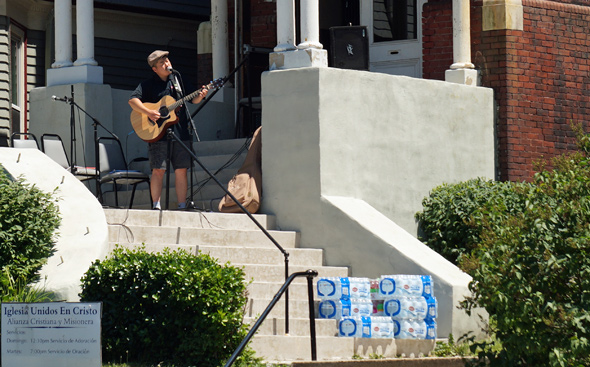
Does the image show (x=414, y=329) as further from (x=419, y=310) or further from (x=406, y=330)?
(x=419, y=310)

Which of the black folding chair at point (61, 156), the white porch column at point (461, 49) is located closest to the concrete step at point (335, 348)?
the black folding chair at point (61, 156)

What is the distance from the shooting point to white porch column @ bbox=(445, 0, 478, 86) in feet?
44.0

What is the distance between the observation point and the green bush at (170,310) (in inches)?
331

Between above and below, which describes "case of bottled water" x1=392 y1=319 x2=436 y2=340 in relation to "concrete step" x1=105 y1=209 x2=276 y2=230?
below

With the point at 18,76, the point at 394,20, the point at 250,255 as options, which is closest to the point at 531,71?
the point at 394,20

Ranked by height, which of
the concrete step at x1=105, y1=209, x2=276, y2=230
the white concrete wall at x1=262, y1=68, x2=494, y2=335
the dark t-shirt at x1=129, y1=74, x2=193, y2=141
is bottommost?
the concrete step at x1=105, y1=209, x2=276, y2=230

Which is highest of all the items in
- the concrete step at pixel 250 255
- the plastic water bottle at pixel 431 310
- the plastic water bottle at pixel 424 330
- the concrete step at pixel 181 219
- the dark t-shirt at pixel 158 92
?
the dark t-shirt at pixel 158 92

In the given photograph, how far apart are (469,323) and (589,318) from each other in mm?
3540

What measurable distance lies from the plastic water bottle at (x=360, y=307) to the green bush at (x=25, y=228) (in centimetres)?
265

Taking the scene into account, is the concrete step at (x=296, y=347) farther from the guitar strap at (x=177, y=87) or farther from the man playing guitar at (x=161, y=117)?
the guitar strap at (x=177, y=87)

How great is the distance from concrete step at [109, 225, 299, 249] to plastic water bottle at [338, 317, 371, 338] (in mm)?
1719

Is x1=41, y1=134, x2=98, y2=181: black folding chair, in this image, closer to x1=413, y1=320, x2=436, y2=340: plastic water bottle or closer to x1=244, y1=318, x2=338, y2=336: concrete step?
x1=244, y1=318, x2=338, y2=336: concrete step

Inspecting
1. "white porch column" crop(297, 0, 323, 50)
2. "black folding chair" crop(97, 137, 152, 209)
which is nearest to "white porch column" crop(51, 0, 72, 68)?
"black folding chair" crop(97, 137, 152, 209)

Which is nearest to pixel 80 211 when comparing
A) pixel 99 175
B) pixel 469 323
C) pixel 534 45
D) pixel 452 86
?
pixel 99 175
